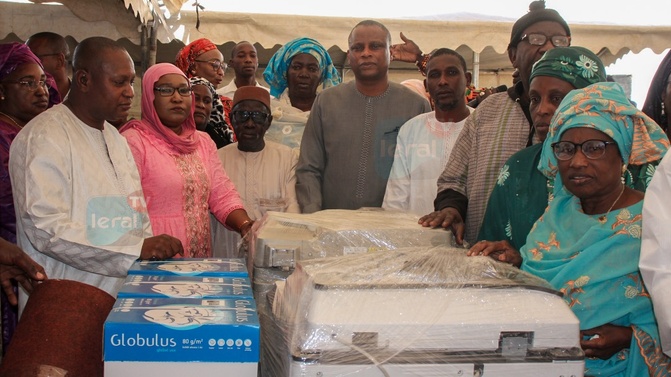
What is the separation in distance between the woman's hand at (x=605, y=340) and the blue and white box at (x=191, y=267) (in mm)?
984

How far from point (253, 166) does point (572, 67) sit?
6.93 feet

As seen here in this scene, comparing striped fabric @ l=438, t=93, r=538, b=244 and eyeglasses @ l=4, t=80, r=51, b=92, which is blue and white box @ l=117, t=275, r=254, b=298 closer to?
striped fabric @ l=438, t=93, r=538, b=244

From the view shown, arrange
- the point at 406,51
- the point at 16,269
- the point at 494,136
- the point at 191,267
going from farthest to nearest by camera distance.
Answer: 1. the point at 406,51
2. the point at 494,136
3. the point at 16,269
4. the point at 191,267

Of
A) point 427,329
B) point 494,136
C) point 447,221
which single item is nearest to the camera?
point 427,329

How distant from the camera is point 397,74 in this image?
877 cm

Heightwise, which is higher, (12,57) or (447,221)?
(12,57)

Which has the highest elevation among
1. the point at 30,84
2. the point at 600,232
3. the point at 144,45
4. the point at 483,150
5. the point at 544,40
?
the point at 544,40

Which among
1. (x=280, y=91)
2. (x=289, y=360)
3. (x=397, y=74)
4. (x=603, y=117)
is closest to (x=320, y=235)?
(x=289, y=360)

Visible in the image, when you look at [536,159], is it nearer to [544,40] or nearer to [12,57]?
[544,40]

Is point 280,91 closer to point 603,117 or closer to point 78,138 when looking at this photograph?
point 78,138

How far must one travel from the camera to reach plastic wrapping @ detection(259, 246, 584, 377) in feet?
4.69

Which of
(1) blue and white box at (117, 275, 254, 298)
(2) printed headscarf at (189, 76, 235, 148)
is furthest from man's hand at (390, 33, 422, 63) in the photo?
(1) blue and white box at (117, 275, 254, 298)

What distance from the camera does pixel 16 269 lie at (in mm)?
2369

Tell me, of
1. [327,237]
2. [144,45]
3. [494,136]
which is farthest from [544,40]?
[144,45]
